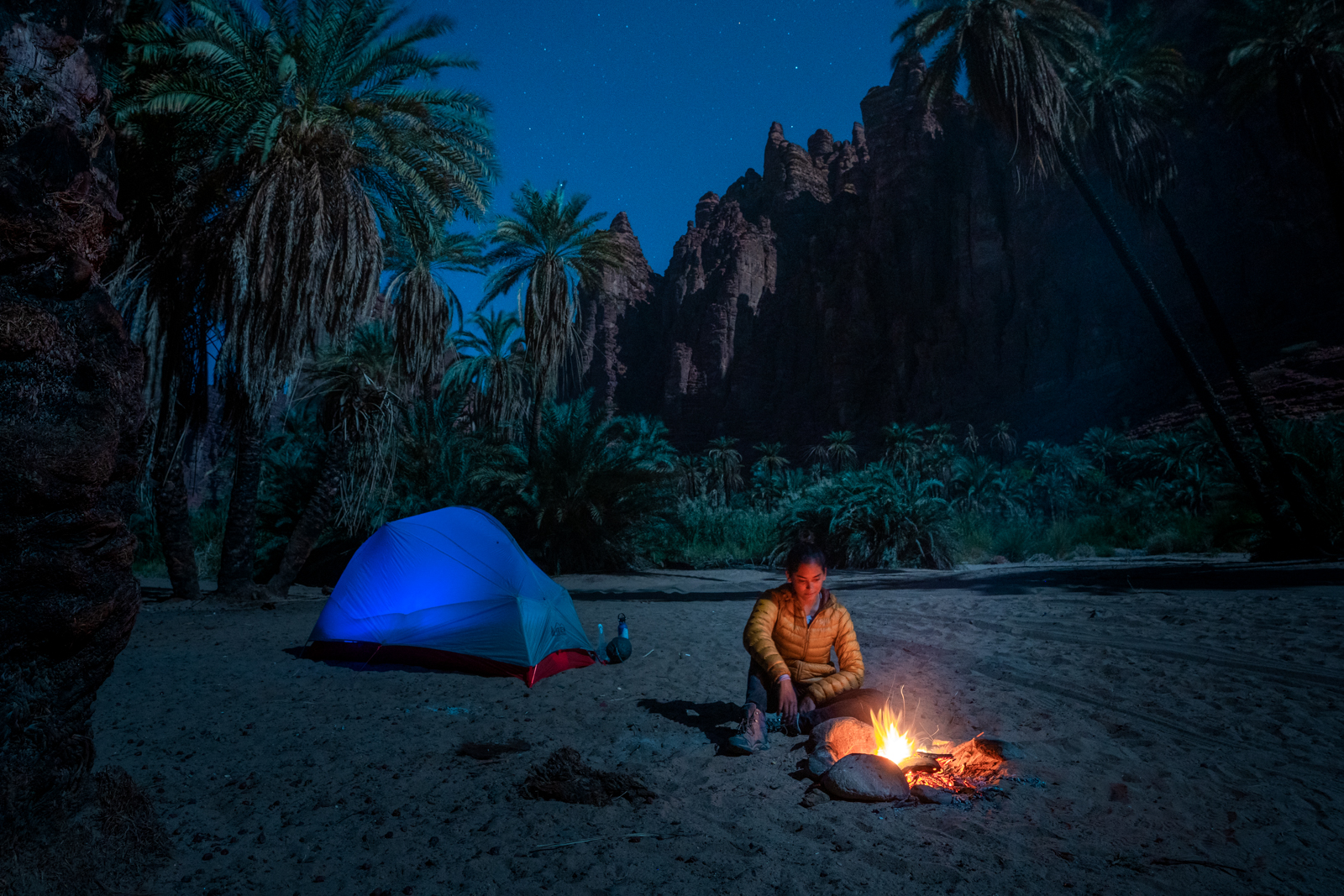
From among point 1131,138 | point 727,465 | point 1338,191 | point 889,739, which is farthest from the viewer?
point 727,465

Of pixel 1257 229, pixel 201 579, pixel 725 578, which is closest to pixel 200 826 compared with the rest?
pixel 725 578

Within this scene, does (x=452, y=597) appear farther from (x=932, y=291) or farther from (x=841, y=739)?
(x=932, y=291)

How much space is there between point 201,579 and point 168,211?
30.9 ft

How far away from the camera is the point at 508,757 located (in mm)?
3799

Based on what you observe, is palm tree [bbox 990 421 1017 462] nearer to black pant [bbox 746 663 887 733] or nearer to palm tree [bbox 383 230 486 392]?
palm tree [bbox 383 230 486 392]

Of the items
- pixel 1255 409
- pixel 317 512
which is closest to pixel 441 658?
pixel 317 512

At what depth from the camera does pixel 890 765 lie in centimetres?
324

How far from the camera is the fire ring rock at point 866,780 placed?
3080mm

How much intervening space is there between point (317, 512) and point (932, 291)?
199ft

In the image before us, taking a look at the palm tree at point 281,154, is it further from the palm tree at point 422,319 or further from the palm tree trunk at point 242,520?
the palm tree at point 422,319

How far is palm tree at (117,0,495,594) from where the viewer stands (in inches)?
348

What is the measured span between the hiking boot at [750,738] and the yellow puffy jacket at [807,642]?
239mm

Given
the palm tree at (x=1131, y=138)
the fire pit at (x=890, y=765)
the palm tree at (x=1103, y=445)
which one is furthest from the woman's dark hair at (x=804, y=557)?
the palm tree at (x=1103, y=445)

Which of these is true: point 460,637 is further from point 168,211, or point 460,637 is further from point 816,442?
point 816,442
